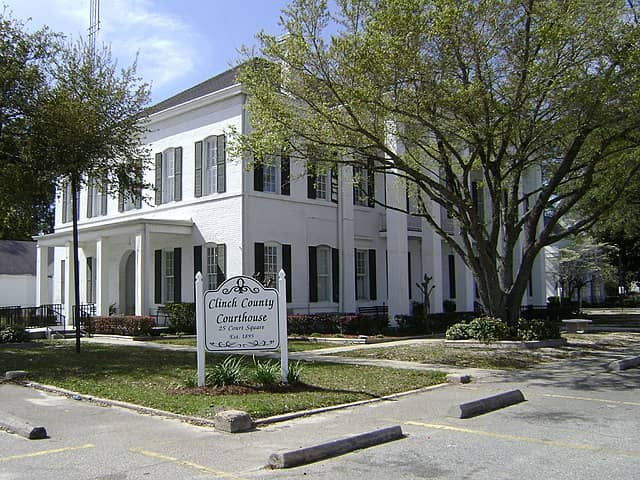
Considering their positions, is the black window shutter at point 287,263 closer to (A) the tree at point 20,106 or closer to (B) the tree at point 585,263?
(A) the tree at point 20,106

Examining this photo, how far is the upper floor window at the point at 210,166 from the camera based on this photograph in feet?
78.6

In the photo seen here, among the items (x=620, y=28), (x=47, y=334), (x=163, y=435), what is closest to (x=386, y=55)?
(x=620, y=28)

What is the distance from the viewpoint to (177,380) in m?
12.2

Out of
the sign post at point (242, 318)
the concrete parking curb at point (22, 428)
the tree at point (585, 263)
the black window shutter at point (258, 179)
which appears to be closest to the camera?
the concrete parking curb at point (22, 428)

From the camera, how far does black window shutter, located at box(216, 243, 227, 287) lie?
23.7m

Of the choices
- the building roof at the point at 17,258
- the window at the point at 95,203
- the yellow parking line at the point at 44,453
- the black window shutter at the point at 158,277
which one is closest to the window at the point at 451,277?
the black window shutter at the point at 158,277

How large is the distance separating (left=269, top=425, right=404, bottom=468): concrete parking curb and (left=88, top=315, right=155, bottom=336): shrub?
16.3 metres

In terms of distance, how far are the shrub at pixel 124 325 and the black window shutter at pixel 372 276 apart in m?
9.24

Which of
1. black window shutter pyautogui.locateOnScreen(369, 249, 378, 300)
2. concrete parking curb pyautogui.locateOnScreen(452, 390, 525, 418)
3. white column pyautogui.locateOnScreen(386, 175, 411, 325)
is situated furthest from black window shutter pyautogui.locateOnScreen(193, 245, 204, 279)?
concrete parking curb pyautogui.locateOnScreen(452, 390, 525, 418)

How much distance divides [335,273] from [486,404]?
16.9 metres

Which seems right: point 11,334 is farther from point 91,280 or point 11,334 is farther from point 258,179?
point 258,179

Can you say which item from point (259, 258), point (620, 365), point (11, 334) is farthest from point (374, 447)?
point (11, 334)

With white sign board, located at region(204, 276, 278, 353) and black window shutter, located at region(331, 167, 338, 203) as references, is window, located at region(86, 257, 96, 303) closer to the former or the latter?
black window shutter, located at region(331, 167, 338, 203)

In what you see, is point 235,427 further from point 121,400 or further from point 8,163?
point 8,163
